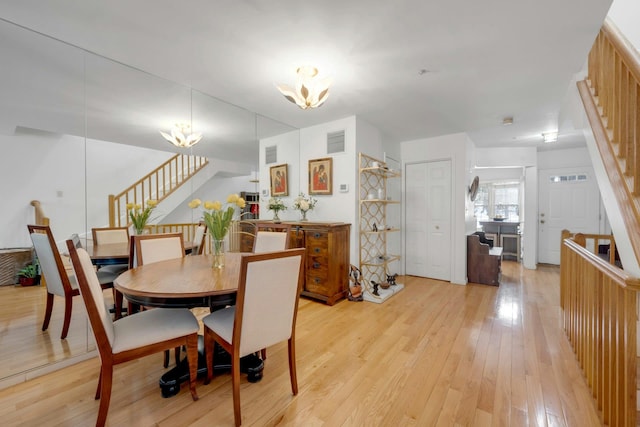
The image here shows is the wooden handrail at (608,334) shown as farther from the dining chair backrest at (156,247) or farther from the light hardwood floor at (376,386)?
the dining chair backrest at (156,247)

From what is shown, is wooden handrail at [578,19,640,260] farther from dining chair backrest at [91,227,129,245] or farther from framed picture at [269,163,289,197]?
dining chair backrest at [91,227,129,245]

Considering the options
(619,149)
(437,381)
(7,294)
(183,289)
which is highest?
(619,149)

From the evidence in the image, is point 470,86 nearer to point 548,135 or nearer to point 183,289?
point 548,135

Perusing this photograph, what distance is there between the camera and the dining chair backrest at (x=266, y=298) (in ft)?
4.65

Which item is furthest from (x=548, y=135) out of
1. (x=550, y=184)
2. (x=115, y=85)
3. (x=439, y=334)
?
(x=115, y=85)

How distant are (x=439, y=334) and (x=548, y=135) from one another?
4023mm

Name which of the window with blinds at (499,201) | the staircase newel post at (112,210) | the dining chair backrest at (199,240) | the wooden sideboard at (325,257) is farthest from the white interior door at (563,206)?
the staircase newel post at (112,210)

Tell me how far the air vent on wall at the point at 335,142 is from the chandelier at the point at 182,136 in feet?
5.83

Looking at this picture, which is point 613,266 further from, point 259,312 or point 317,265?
point 317,265

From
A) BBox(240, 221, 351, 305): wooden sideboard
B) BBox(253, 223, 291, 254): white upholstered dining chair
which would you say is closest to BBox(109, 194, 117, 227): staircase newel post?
BBox(253, 223, 291, 254): white upholstered dining chair

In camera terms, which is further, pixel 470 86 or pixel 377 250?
pixel 377 250

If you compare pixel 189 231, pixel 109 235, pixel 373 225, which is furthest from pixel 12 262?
pixel 373 225

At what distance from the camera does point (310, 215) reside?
413 cm

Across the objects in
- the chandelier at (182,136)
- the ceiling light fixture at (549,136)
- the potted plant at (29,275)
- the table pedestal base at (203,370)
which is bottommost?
the table pedestal base at (203,370)
